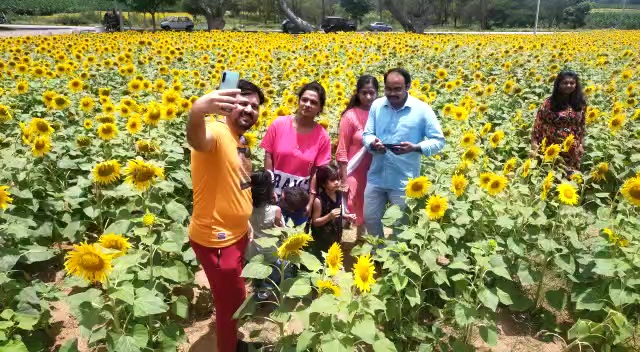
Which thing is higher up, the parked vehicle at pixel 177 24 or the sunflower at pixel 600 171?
the parked vehicle at pixel 177 24

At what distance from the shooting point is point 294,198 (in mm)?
3082

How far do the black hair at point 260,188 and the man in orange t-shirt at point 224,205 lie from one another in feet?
0.77

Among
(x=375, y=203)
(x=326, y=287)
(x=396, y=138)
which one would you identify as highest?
(x=396, y=138)

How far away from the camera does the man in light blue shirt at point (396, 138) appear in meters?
3.32

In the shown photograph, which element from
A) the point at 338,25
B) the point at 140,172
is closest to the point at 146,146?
the point at 140,172

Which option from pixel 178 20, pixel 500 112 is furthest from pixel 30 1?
pixel 500 112

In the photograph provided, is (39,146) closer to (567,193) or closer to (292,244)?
(292,244)

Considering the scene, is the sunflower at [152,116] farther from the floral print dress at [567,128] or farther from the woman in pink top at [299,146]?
the floral print dress at [567,128]

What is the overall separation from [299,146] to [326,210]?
55cm

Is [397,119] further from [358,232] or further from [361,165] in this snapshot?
[358,232]

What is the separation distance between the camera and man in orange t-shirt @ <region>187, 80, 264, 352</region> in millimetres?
2210

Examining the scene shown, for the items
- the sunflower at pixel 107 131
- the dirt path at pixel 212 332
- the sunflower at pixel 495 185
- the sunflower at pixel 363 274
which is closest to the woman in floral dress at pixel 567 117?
the sunflower at pixel 495 185

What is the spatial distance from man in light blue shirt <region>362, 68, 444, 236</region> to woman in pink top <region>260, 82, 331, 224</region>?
44cm

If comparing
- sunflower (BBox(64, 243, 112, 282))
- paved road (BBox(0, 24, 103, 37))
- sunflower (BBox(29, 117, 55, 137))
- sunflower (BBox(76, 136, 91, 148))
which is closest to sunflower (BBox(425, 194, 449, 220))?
sunflower (BBox(64, 243, 112, 282))
